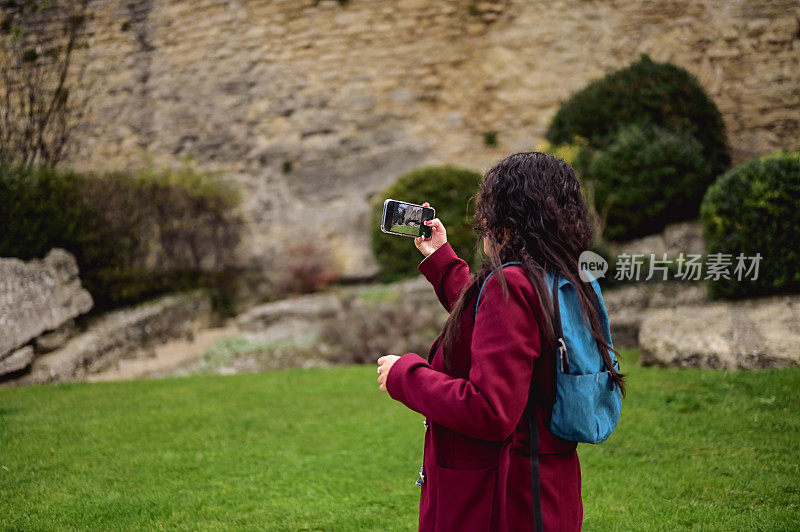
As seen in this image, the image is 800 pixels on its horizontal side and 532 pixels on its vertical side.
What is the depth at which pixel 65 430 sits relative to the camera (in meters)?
4.03

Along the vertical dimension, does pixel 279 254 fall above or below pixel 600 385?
below

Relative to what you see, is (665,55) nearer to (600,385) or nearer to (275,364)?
(275,364)

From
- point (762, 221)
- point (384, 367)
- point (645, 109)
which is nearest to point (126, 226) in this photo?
point (645, 109)

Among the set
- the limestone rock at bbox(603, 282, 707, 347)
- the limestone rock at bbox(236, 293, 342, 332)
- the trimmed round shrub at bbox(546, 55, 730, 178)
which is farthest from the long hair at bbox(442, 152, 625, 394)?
the trimmed round shrub at bbox(546, 55, 730, 178)

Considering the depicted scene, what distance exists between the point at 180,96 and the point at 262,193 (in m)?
2.57

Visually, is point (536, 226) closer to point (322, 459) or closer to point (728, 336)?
point (322, 459)

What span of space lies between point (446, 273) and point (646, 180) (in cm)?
613

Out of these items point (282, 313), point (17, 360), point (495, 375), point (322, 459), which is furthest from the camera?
point (282, 313)

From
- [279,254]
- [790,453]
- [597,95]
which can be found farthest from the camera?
[279,254]

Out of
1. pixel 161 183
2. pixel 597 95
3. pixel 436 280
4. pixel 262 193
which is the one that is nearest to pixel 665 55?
pixel 597 95

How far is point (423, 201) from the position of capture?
29.6ft

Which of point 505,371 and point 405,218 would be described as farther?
point 405,218

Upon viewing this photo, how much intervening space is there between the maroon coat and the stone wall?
869 centimetres

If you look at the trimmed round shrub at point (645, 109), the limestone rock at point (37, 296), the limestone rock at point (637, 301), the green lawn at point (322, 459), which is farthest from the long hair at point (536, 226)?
the trimmed round shrub at point (645, 109)
